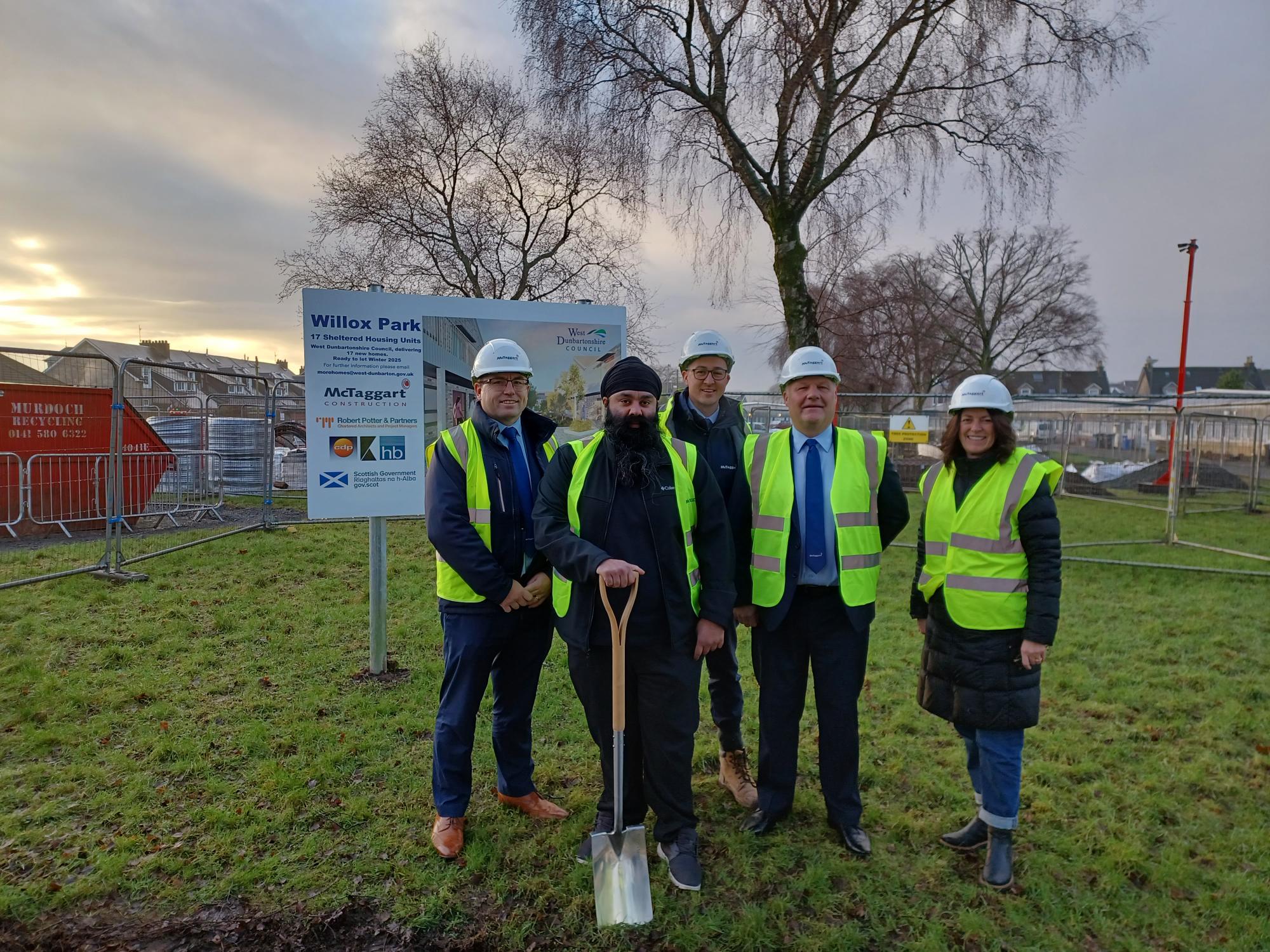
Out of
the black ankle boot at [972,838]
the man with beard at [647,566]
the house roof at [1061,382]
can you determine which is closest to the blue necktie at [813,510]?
the man with beard at [647,566]

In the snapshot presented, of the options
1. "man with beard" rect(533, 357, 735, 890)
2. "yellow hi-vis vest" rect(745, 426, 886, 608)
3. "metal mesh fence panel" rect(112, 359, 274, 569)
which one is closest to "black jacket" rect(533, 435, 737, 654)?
"man with beard" rect(533, 357, 735, 890)

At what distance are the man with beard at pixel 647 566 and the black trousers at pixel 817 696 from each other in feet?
1.48

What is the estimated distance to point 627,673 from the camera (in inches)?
120

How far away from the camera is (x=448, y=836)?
323 cm

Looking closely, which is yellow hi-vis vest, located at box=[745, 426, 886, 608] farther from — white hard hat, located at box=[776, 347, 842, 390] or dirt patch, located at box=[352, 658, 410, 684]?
dirt patch, located at box=[352, 658, 410, 684]

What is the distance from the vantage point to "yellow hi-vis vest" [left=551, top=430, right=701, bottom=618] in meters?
2.93

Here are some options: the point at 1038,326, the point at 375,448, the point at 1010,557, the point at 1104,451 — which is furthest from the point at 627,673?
the point at 1038,326

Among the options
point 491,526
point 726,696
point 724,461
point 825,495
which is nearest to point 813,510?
point 825,495

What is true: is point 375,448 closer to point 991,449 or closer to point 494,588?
point 494,588

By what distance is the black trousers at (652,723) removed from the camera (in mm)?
2965

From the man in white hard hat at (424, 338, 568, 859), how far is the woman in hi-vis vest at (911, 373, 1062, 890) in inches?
71.9

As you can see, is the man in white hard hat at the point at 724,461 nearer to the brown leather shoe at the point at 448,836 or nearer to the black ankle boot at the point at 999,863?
the black ankle boot at the point at 999,863

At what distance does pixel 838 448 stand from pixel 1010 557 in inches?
33.4

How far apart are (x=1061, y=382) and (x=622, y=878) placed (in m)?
70.1
